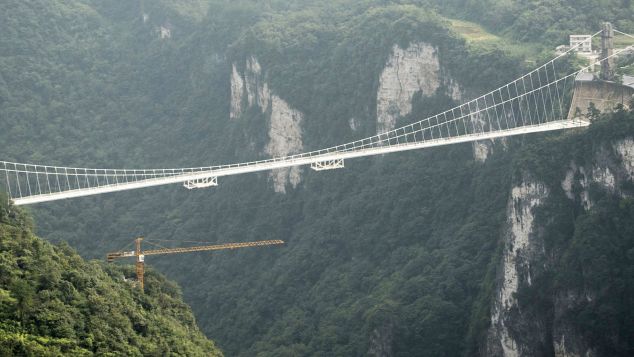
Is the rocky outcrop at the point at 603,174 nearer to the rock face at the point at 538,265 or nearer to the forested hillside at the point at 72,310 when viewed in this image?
the rock face at the point at 538,265

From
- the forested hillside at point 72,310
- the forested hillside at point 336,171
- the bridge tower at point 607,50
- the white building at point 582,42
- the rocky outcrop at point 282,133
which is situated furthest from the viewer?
the rocky outcrop at point 282,133

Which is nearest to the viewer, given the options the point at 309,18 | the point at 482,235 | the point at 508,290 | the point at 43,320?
the point at 43,320

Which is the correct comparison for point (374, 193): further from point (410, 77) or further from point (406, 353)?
point (406, 353)

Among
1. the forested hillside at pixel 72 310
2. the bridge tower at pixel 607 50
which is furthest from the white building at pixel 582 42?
the forested hillside at pixel 72 310

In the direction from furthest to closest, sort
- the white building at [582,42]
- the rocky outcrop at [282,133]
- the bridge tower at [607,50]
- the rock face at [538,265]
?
the rocky outcrop at [282,133], the white building at [582,42], the bridge tower at [607,50], the rock face at [538,265]

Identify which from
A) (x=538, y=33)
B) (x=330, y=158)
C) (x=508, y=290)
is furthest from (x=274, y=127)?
(x=508, y=290)

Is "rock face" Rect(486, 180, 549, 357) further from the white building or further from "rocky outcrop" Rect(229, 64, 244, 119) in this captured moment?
"rocky outcrop" Rect(229, 64, 244, 119)

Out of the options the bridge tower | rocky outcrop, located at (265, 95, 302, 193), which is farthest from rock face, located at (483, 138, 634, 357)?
rocky outcrop, located at (265, 95, 302, 193)
